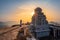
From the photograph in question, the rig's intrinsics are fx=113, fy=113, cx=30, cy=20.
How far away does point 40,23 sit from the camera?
10625 millimetres

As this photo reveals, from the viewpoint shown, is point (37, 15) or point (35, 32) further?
point (37, 15)

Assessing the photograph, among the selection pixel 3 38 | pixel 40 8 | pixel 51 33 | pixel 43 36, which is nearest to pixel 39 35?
pixel 43 36

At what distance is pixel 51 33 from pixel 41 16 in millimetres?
1861

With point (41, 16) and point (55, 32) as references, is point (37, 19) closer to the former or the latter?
point (41, 16)

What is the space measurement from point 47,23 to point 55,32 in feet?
4.28

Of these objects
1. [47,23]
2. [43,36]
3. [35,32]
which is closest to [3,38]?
[35,32]

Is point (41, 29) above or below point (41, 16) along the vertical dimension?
below

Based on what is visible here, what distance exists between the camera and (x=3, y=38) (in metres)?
4.54

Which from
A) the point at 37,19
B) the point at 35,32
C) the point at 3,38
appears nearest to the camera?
the point at 3,38

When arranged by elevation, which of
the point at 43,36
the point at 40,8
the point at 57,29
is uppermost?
the point at 40,8

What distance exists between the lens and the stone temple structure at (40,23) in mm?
10234

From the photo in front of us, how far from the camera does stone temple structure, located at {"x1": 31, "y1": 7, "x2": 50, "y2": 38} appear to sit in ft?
33.6

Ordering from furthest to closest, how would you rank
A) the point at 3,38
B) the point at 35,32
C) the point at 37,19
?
1. the point at 37,19
2. the point at 35,32
3. the point at 3,38

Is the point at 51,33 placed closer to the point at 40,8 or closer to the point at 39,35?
the point at 39,35
